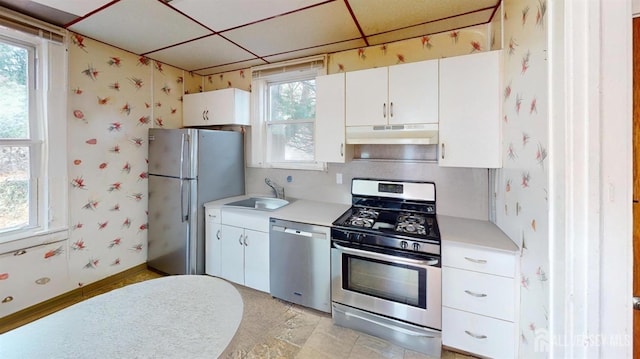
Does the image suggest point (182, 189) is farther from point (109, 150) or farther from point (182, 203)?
point (109, 150)

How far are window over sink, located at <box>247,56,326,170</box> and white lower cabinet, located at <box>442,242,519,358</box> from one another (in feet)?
5.11

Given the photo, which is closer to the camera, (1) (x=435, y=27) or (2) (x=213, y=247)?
(1) (x=435, y=27)

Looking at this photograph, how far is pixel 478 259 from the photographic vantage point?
160cm

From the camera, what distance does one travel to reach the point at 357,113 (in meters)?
2.20

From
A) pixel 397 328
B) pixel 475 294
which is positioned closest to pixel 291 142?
pixel 397 328

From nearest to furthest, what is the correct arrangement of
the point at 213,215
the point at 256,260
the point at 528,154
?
the point at 528,154, the point at 256,260, the point at 213,215

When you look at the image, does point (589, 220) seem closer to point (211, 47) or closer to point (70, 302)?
point (211, 47)

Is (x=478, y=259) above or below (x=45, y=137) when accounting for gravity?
below

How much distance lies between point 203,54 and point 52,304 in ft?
8.84

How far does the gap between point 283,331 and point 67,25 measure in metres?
3.07

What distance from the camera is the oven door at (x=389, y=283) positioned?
5.57 feet

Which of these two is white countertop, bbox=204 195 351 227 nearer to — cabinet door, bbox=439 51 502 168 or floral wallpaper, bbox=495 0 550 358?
cabinet door, bbox=439 51 502 168

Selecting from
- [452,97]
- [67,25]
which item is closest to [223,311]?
[452,97]

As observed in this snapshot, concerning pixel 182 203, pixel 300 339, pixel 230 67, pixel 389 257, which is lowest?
pixel 300 339
